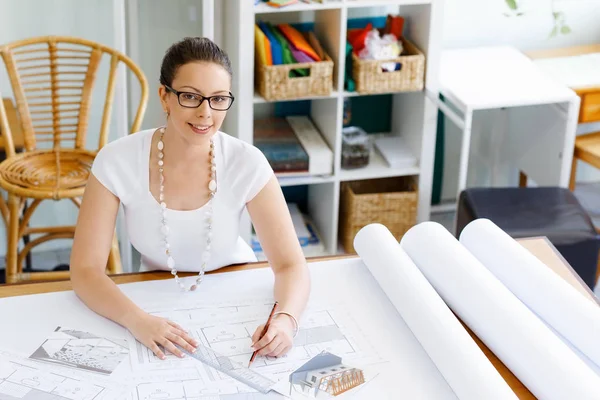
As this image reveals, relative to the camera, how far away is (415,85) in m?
3.24

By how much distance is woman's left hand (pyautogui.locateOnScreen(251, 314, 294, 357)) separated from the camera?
1.57m

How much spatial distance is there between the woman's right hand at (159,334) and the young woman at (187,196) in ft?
0.25

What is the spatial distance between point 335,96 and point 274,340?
5.67 feet

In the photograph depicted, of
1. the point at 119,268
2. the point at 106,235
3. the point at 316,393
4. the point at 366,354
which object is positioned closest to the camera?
the point at 316,393

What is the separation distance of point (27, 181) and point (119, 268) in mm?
416

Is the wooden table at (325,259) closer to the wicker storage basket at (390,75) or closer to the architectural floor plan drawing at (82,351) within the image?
the architectural floor plan drawing at (82,351)

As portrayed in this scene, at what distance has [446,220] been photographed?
388 centimetres

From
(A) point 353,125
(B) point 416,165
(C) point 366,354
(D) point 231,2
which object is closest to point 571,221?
(B) point 416,165

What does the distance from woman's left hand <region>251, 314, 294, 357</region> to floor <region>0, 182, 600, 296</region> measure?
1.82 meters

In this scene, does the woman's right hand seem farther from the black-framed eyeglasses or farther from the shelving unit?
the shelving unit

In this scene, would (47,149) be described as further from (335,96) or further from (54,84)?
(335,96)

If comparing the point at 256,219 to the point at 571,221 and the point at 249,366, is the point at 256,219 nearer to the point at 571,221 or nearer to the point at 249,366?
the point at 249,366

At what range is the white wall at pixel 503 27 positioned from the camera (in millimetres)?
3691

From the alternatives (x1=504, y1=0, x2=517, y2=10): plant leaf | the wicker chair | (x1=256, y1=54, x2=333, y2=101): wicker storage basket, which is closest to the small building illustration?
the wicker chair
